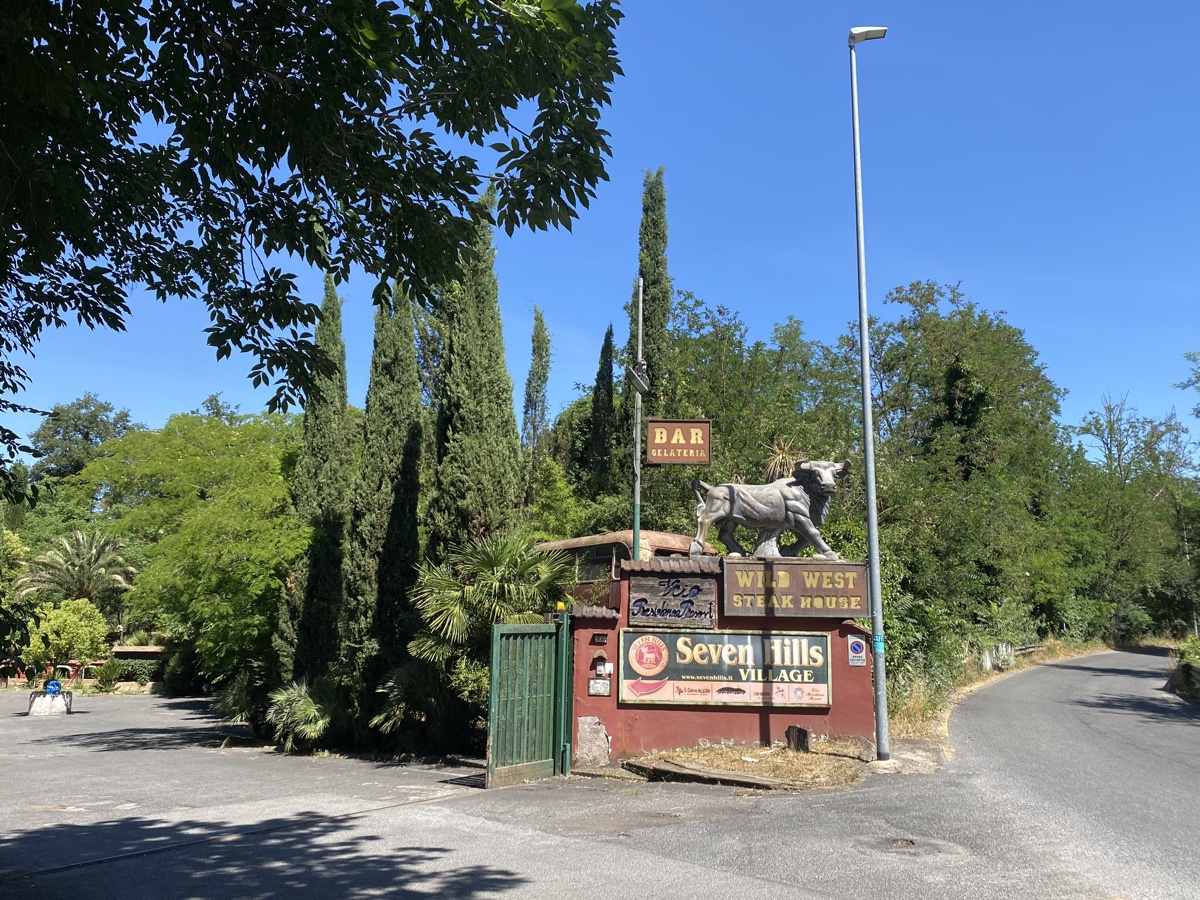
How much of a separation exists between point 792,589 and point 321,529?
12167mm

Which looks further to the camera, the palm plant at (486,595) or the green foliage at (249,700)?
the green foliage at (249,700)

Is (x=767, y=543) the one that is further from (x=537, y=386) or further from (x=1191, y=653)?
(x=537, y=386)

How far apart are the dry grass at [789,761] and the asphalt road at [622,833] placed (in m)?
0.56

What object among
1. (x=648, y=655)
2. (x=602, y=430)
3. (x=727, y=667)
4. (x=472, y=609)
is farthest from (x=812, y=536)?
(x=602, y=430)

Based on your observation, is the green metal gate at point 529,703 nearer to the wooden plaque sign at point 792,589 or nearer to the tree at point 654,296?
the wooden plaque sign at point 792,589

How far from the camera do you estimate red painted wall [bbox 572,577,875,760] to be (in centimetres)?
1200

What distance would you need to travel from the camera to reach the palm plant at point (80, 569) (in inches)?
1678

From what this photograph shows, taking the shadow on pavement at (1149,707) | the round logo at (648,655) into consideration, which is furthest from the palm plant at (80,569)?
the shadow on pavement at (1149,707)

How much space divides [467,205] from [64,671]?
35.6m

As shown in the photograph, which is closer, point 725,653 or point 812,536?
point 725,653

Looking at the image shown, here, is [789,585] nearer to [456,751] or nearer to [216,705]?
[456,751]

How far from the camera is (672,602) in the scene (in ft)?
40.6

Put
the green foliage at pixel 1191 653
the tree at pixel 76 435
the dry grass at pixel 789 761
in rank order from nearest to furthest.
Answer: the dry grass at pixel 789 761 < the green foliage at pixel 1191 653 < the tree at pixel 76 435

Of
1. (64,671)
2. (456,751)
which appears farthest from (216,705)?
(64,671)
